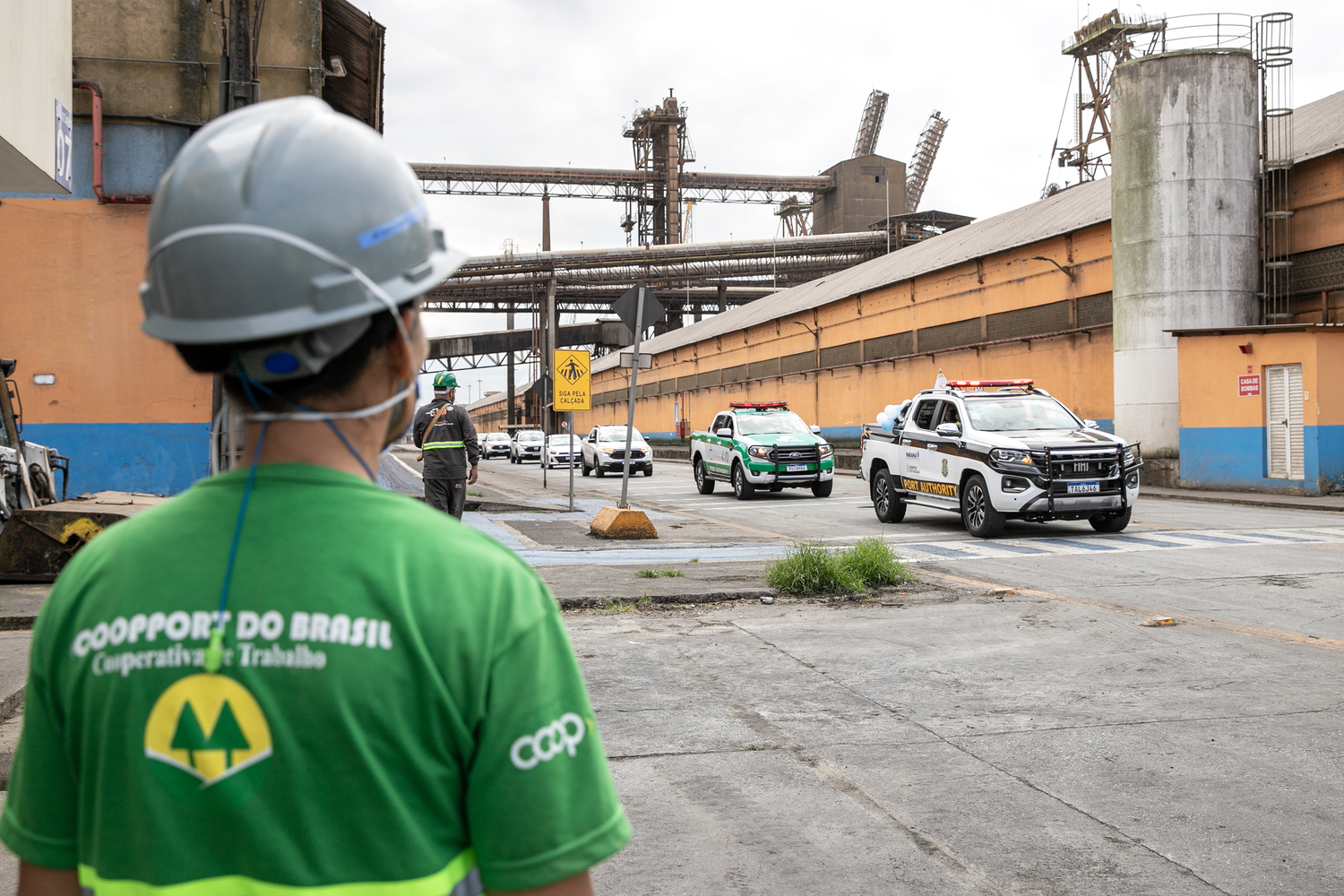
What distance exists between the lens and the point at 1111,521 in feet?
48.8

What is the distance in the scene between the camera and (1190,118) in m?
25.3

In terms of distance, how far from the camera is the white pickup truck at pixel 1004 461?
14.2 m

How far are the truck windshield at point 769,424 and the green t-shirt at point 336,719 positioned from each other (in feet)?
73.2

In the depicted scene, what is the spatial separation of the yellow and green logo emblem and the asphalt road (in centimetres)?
248

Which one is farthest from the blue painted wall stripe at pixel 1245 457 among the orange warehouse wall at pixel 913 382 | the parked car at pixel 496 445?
the parked car at pixel 496 445

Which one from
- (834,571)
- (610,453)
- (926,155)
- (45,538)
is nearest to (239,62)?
(45,538)

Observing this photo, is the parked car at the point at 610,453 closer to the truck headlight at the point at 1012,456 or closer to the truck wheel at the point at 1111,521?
the truck wheel at the point at 1111,521

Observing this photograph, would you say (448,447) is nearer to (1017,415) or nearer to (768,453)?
(1017,415)

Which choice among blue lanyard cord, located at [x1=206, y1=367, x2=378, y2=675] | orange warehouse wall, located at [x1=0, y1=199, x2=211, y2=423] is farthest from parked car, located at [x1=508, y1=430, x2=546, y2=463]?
blue lanyard cord, located at [x1=206, y1=367, x2=378, y2=675]

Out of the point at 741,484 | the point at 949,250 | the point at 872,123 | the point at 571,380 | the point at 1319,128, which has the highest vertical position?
the point at 872,123

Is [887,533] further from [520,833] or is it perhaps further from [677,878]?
[520,833]

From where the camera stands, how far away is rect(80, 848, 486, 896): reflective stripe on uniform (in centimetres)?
125

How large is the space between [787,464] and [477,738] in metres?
21.7

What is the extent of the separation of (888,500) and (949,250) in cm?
2524
